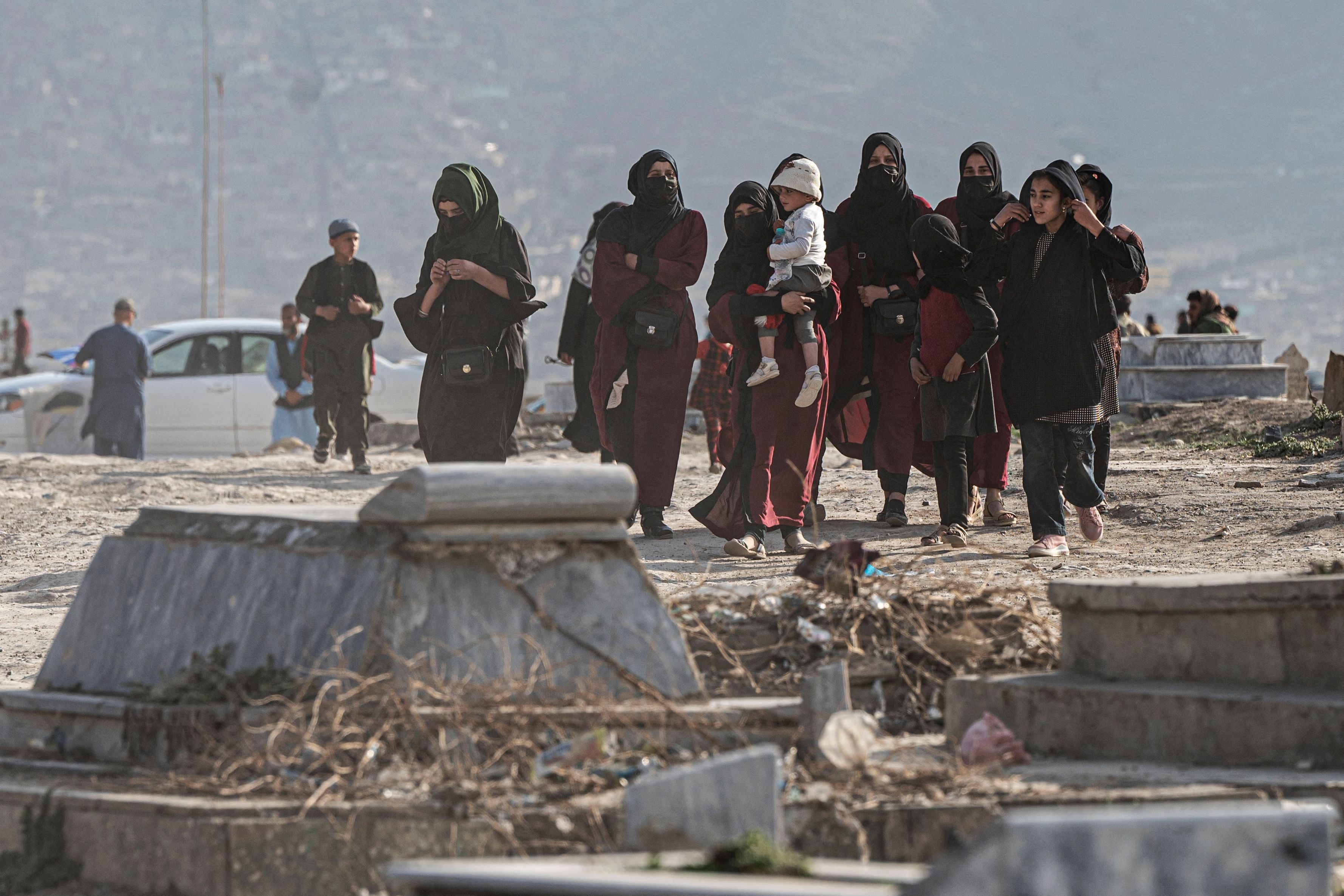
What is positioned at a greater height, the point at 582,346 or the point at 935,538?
the point at 582,346

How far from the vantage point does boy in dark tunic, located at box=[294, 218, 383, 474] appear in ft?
39.8

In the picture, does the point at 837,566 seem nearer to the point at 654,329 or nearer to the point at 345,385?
the point at 654,329

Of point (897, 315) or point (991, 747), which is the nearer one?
point (991, 747)

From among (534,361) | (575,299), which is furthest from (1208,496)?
(534,361)

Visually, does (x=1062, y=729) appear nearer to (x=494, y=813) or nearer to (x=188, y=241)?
(x=494, y=813)

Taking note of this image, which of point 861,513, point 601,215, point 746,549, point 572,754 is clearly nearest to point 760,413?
point 746,549

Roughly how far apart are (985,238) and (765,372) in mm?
1198

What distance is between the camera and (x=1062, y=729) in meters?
4.04

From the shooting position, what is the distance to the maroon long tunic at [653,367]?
26.3 feet

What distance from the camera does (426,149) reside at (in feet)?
594

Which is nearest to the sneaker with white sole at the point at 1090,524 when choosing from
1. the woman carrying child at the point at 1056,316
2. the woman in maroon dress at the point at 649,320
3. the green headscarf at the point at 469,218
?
the woman carrying child at the point at 1056,316

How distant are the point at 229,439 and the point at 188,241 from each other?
158812 mm

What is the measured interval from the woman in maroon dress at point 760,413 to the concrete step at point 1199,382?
33.2ft

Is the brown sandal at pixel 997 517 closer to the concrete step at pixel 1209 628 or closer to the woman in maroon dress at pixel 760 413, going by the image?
the woman in maroon dress at pixel 760 413
